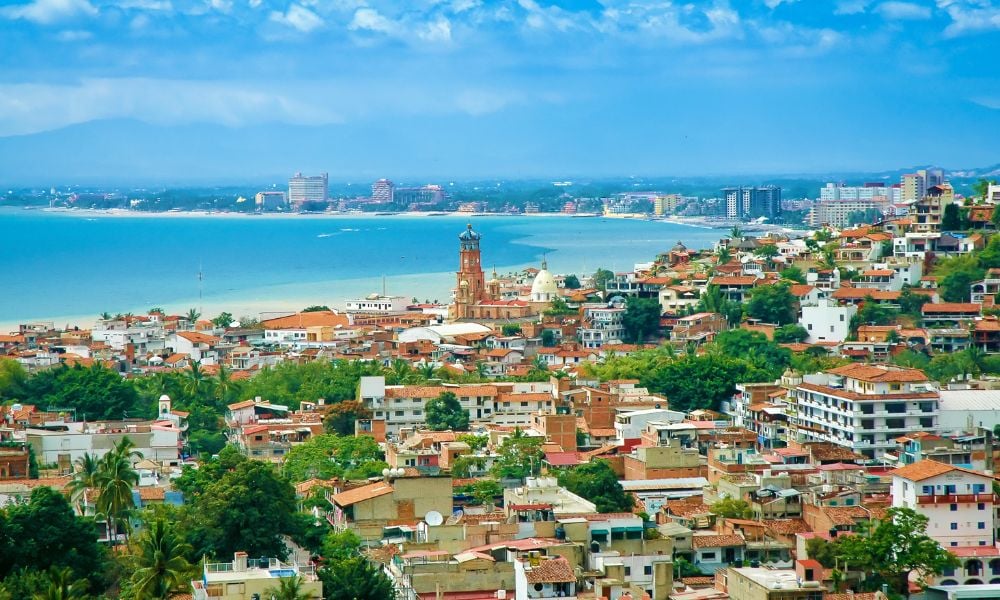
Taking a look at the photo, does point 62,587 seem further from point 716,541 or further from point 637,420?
point 637,420

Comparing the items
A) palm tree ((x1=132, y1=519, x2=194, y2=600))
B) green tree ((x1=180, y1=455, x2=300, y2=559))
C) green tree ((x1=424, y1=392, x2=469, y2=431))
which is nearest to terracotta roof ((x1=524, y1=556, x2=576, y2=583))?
palm tree ((x1=132, y1=519, x2=194, y2=600))

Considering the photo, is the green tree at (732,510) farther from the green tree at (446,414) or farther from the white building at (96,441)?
the green tree at (446,414)

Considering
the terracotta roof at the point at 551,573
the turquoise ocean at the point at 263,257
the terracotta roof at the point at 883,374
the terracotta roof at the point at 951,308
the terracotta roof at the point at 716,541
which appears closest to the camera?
the terracotta roof at the point at 551,573

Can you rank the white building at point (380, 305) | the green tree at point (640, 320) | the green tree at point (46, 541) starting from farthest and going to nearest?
the white building at point (380, 305), the green tree at point (640, 320), the green tree at point (46, 541)

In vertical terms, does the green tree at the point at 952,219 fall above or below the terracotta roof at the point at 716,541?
above

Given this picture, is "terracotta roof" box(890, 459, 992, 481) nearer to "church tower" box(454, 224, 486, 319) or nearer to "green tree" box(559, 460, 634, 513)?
"green tree" box(559, 460, 634, 513)

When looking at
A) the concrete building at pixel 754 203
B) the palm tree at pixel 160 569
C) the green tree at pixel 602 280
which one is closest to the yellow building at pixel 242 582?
the palm tree at pixel 160 569

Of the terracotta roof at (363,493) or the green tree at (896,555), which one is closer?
the green tree at (896,555)
